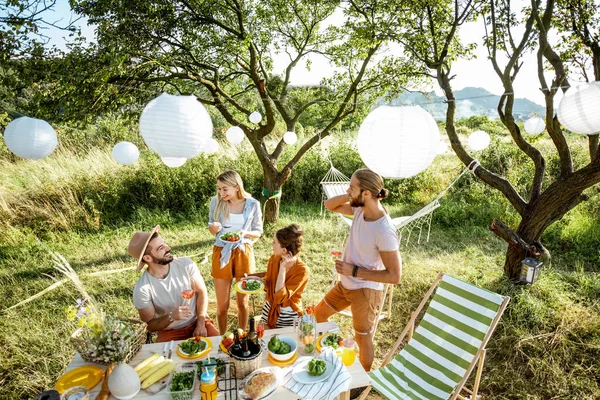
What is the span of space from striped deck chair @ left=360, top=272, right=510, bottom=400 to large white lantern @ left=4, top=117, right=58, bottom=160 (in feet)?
11.1

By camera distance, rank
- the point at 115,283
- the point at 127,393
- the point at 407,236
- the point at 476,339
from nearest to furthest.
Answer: the point at 127,393, the point at 476,339, the point at 115,283, the point at 407,236

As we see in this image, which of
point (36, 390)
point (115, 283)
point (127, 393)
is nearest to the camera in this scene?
point (127, 393)

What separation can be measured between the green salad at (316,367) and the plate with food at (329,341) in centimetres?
19

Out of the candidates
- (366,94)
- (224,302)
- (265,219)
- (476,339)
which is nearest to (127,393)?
(224,302)

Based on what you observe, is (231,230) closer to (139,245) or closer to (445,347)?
(139,245)

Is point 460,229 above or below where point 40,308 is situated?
above

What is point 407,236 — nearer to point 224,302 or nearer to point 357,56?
point 357,56

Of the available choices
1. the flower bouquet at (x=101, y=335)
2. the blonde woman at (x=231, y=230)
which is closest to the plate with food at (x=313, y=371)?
the flower bouquet at (x=101, y=335)

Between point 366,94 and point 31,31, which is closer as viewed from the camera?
point 31,31

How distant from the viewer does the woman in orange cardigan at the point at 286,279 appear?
3.08 metres

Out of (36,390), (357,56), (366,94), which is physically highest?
(357,56)

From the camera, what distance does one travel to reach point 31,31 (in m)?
4.26

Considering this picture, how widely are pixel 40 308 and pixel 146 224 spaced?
297cm

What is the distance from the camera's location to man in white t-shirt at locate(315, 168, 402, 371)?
2.62m
